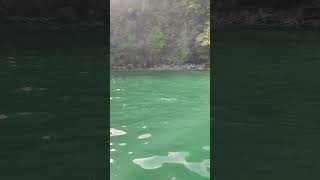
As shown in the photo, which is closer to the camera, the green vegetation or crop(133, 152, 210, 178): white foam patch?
crop(133, 152, 210, 178): white foam patch

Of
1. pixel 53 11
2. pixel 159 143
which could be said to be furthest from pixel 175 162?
pixel 53 11

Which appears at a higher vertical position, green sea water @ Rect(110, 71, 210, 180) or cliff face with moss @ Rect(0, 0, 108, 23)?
cliff face with moss @ Rect(0, 0, 108, 23)

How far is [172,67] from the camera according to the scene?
27906 mm

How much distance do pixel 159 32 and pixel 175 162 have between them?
27.1m

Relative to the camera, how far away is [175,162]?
484 centimetres

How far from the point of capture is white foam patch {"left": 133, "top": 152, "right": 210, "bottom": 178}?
460 centimetres
